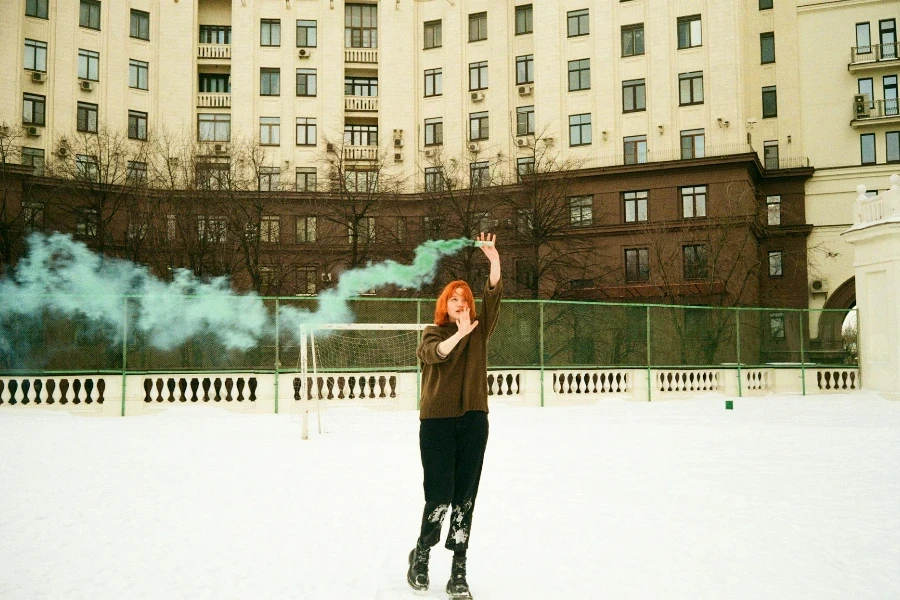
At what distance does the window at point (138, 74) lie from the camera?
4184 centimetres

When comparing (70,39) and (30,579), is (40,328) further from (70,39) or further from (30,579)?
(70,39)

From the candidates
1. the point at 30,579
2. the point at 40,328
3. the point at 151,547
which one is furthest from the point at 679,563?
the point at 40,328

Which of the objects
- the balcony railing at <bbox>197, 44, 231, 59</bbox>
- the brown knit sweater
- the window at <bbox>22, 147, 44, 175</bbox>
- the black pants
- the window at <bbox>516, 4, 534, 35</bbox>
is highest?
the window at <bbox>516, 4, 534, 35</bbox>

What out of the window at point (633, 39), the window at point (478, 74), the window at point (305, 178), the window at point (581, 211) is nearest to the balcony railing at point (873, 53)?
the window at point (633, 39)

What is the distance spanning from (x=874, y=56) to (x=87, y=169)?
43287 mm

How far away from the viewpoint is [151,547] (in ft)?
20.8

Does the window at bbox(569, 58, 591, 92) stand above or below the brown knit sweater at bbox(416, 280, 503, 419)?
above

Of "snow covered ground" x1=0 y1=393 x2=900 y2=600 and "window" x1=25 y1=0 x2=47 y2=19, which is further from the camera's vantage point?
"window" x1=25 y1=0 x2=47 y2=19

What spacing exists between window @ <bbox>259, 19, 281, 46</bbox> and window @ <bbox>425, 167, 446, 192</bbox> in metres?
12.2

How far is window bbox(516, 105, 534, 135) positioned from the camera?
143 feet

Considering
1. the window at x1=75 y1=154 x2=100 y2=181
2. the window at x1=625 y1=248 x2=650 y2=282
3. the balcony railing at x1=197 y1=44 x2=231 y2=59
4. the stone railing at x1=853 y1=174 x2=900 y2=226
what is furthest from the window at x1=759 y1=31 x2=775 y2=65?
the window at x1=75 y1=154 x2=100 y2=181

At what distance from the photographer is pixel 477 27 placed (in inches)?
1759

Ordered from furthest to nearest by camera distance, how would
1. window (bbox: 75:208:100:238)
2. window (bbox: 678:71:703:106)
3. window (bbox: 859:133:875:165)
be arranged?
window (bbox: 859:133:875:165) < window (bbox: 678:71:703:106) < window (bbox: 75:208:100:238)

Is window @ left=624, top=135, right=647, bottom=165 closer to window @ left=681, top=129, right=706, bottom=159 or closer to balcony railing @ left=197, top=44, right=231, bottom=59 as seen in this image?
window @ left=681, top=129, right=706, bottom=159
